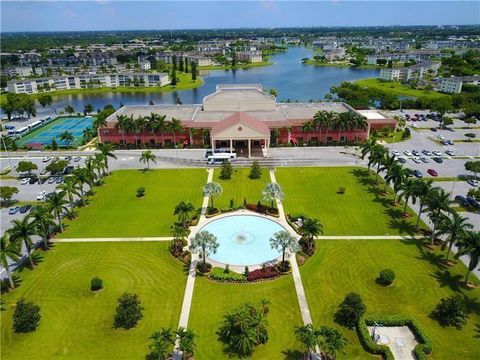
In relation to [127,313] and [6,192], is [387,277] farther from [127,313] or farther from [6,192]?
[6,192]

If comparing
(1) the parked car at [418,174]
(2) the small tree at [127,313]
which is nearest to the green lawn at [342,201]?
(1) the parked car at [418,174]

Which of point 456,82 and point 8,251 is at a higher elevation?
point 456,82

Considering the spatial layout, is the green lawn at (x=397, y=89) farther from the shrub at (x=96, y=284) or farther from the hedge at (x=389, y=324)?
the shrub at (x=96, y=284)

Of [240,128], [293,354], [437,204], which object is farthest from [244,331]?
[240,128]

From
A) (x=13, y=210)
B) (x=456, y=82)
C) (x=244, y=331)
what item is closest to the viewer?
(x=244, y=331)

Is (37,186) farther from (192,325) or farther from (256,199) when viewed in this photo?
(192,325)

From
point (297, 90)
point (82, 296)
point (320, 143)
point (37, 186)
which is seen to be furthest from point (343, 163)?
point (297, 90)
